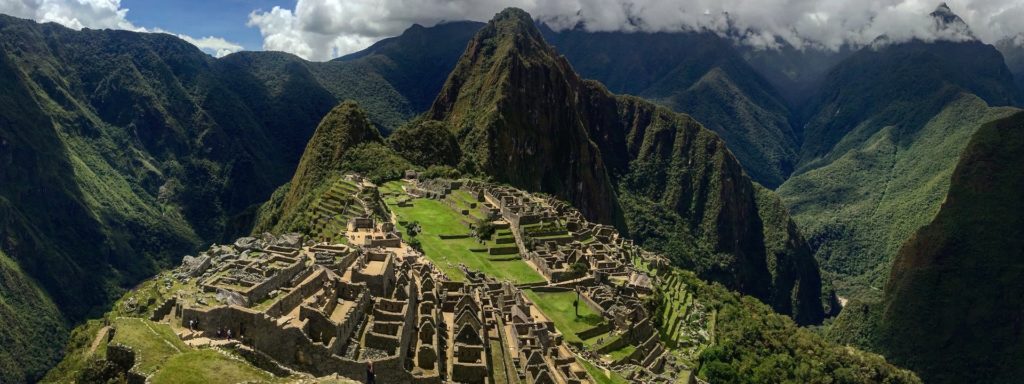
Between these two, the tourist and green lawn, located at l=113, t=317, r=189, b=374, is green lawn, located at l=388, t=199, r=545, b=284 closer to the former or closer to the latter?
the tourist

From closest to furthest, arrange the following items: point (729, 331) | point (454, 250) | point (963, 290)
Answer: point (454, 250), point (729, 331), point (963, 290)

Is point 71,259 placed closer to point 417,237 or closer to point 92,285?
point 92,285

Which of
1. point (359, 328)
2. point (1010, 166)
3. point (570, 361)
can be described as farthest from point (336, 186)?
point (1010, 166)

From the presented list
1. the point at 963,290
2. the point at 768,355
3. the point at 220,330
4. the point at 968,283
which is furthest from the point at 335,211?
the point at 968,283

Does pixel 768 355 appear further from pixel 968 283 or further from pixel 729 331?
pixel 968 283

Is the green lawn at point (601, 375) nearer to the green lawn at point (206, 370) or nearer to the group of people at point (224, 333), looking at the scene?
the group of people at point (224, 333)
